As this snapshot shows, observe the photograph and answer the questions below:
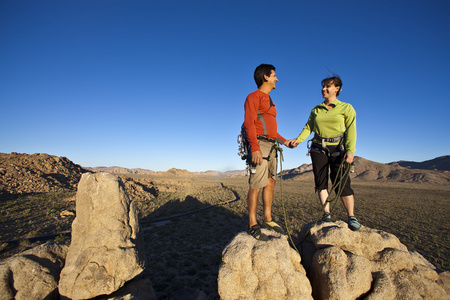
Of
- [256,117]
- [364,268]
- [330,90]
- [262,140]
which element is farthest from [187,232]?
[330,90]

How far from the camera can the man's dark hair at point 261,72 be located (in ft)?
13.0

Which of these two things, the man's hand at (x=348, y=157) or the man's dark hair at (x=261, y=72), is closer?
the man's hand at (x=348, y=157)

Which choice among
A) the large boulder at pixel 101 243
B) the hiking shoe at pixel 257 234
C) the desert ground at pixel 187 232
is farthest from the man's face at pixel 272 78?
the large boulder at pixel 101 243

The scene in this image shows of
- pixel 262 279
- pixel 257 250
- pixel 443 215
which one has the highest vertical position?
pixel 257 250

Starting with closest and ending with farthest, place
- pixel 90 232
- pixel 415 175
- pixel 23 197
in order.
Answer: pixel 90 232 < pixel 23 197 < pixel 415 175

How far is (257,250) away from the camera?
317 centimetres

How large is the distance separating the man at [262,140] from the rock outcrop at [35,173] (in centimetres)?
2532

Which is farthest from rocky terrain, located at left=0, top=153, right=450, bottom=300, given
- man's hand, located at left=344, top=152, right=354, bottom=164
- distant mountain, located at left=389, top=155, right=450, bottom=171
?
distant mountain, located at left=389, top=155, right=450, bottom=171

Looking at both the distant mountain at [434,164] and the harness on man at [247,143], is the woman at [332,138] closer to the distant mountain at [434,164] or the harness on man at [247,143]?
the harness on man at [247,143]

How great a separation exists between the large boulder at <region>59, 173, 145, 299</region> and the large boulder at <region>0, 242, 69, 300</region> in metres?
0.43

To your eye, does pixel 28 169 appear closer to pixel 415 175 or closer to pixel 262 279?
pixel 262 279

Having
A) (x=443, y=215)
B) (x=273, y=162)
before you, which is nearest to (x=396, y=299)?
(x=273, y=162)

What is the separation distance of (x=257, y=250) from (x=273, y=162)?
1.55m

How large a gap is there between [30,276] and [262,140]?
4321 mm
